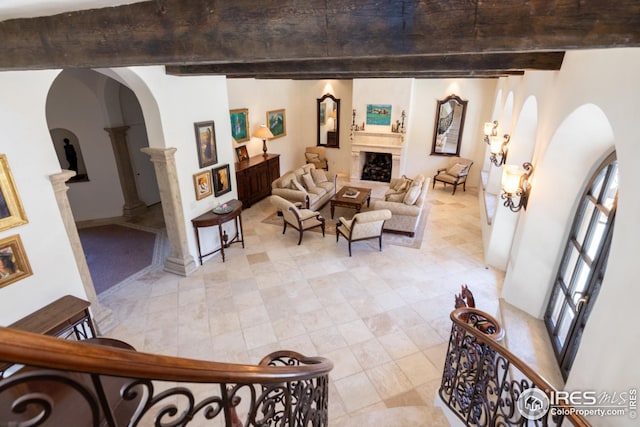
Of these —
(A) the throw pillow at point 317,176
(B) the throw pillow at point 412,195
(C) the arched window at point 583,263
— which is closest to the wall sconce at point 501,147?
(B) the throw pillow at point 412,195

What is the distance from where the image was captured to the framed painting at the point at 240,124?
28.6 feet

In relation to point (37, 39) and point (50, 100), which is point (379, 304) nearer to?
point (37, 39)

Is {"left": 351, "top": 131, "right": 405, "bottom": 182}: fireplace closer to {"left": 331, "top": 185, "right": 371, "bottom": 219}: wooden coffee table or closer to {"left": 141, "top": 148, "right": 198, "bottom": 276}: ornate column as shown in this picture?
{"left": 331, "top": 185, "right": 371, "bottom": 219}: wooden coffee table

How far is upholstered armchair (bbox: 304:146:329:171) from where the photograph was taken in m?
11.7

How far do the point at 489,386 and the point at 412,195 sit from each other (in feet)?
16.3

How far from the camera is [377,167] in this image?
11.4 m

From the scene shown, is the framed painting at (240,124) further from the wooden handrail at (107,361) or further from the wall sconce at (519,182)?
the wooden handrail at (107,361)

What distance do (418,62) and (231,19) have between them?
2.80 metres

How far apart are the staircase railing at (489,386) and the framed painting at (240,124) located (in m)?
7.23

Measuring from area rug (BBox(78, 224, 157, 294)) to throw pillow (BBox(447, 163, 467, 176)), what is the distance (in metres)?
8.20

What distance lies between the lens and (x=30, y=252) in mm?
3594

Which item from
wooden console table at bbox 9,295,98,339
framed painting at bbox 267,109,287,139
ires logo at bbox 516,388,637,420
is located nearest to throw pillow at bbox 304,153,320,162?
framed painting at bbox 267,109,287,139

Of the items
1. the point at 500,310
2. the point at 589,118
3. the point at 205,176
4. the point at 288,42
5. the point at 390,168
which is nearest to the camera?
the point at 288,42

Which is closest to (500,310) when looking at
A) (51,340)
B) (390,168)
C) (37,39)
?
(51,340)
